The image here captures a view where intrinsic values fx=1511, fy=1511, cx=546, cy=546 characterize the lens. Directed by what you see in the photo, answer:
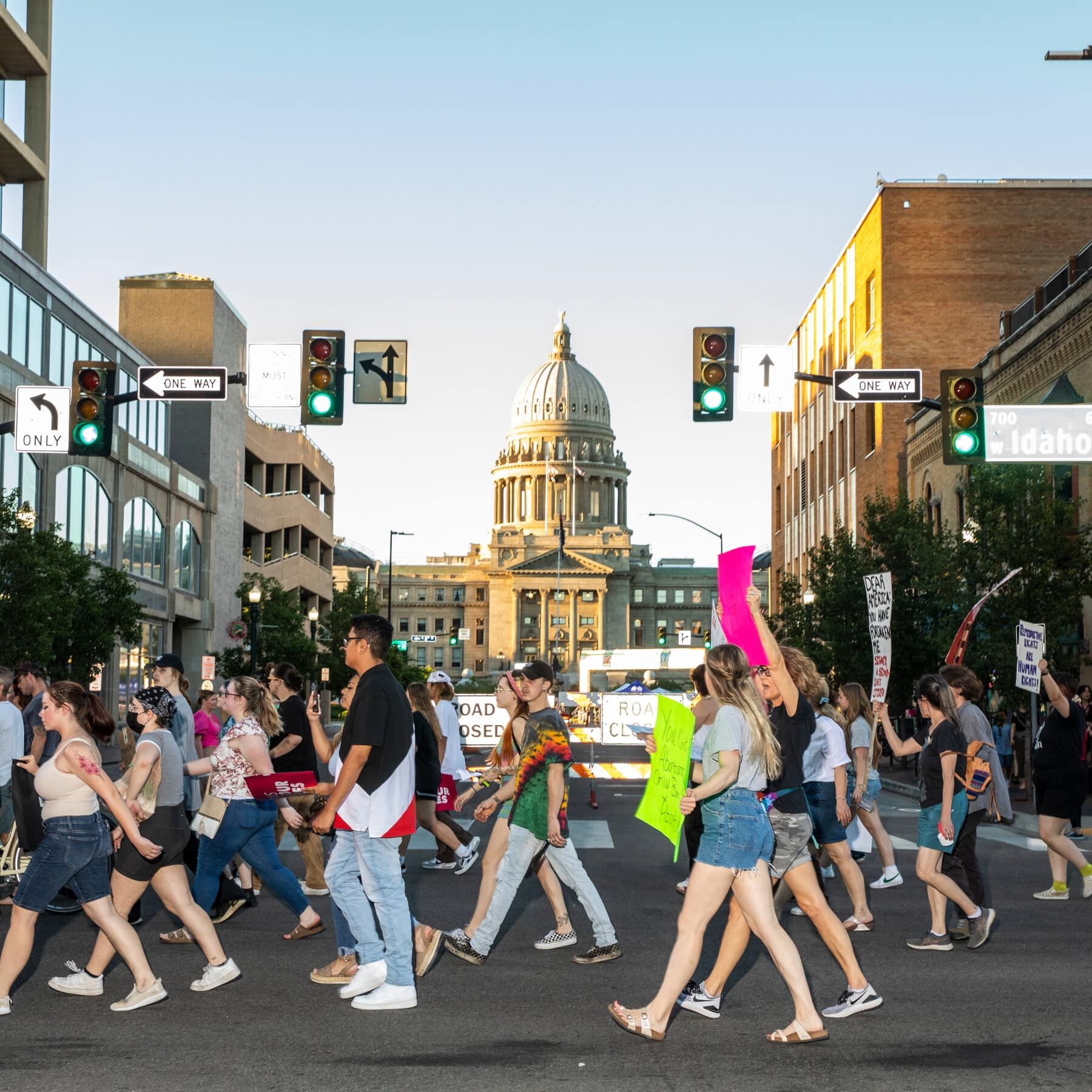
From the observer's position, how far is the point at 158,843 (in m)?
8.67

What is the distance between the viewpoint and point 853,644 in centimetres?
3641

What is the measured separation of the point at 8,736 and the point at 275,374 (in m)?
5.37

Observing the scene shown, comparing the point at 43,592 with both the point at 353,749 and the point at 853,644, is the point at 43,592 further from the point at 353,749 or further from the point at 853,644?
the point at 353,749

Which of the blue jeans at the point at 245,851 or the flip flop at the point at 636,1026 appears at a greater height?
the blue jeans at the point at 245,851

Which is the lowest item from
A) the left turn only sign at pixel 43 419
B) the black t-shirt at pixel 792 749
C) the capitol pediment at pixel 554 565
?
the black t-shirt at pixel 792 749

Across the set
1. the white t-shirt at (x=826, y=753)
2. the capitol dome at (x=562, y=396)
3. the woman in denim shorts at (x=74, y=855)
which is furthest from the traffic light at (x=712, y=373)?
the capitol dome at (x=562, y=396)

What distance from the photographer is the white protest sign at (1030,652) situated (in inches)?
730

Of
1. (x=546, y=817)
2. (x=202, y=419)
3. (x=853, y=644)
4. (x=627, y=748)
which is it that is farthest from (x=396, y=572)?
(x=546, y=817)

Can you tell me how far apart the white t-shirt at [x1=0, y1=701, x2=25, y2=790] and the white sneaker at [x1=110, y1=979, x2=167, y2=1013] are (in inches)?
153

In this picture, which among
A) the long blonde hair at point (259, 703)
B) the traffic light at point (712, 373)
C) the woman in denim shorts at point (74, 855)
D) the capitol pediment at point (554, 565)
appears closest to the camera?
the woman in denim shorts at point (74, 855)

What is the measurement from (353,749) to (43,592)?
69.8ft

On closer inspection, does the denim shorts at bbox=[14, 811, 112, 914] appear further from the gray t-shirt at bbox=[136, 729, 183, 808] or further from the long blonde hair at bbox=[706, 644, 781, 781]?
the long blonde hair at bbox=[706, 644, 781, 781]

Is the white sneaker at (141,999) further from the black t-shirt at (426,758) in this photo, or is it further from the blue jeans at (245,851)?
the black t-shirt at (426,758)

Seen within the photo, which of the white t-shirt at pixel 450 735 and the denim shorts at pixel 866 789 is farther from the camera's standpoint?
the white t-shirt at pixel 450 735
